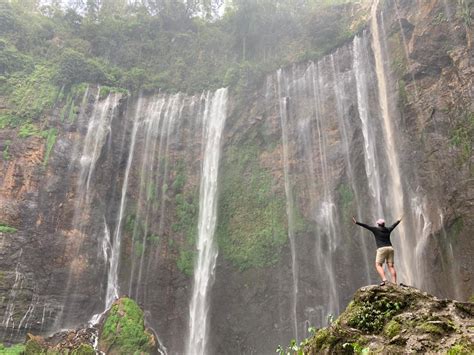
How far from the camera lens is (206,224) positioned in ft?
66.3

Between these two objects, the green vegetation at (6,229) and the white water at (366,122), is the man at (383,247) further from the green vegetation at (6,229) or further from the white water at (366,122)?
the green vegetation at (6,229)

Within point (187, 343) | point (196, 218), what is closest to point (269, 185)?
point (196, 218)

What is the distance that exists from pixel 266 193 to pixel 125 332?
8939 mm

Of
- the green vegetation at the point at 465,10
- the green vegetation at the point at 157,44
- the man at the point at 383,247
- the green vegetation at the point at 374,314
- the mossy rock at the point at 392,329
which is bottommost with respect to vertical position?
the mossy rock at the point at 392,329

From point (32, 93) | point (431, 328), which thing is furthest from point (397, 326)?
point (32, 93)

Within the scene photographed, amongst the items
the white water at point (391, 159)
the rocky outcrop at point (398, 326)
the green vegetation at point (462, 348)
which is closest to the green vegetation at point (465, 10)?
the white water at point (391, 159)

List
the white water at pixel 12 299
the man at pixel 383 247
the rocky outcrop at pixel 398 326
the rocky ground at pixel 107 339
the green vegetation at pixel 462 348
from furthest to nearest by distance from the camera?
1. the white water at pixel 12 299
2. the rocky ground at pixel 107 339
3. the man at pixel 383 247
4. the rocky outcrop at pixel 398 326
5. the green vegetation at pixel 462 348

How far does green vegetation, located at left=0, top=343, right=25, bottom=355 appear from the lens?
14.3m

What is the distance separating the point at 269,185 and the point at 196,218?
4.07m

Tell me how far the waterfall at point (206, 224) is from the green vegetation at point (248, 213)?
1.58ft

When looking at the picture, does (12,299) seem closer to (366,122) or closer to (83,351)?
(83,351)

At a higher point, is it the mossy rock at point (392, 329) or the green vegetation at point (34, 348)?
the mossy rock at point (392, 329)

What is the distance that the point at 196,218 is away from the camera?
20594 millimetres

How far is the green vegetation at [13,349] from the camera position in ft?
46.8
